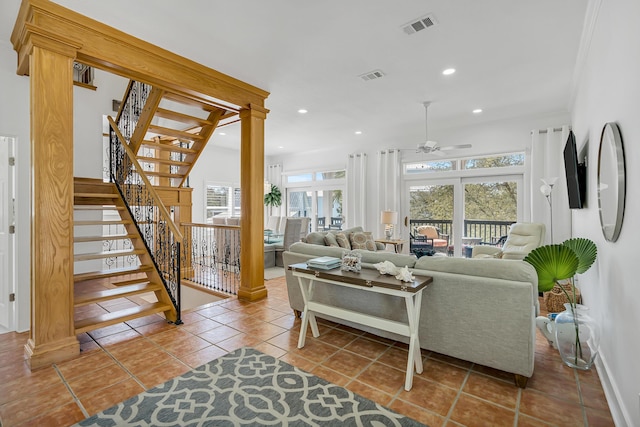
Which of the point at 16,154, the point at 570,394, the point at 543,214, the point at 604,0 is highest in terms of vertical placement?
the point at 604,0

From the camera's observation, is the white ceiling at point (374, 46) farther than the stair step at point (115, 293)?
No

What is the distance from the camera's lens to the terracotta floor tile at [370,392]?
2107 mm

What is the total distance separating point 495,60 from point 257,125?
303 centimetres

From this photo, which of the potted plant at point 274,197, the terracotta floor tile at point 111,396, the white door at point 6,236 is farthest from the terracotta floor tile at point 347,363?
the potted plant at point 274,197

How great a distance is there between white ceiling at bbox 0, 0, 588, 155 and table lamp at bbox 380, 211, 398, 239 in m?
2.29

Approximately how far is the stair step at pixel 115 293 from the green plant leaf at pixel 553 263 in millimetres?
3781

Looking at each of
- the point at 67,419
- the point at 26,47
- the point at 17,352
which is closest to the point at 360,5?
the point at 26,47

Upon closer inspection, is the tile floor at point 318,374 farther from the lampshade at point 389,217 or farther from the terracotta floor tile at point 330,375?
the lampshade at point 389,217

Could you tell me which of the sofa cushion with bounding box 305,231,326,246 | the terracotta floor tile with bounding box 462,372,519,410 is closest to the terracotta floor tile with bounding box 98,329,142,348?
the sofa cushion with bounding box 305,231,326,246

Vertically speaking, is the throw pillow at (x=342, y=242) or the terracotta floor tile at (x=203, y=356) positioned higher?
the throw pillow at (x=342, y=242)

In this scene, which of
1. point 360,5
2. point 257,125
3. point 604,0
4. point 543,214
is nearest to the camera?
point 604,0

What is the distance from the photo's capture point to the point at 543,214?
5.38 meters

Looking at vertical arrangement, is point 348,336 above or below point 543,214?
below

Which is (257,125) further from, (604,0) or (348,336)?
(604,0)
